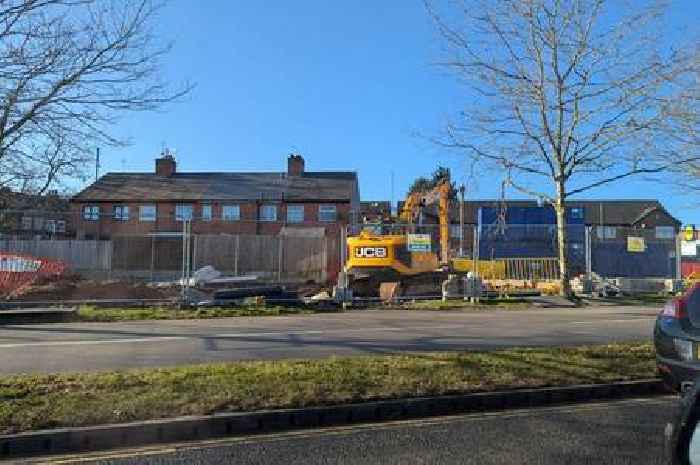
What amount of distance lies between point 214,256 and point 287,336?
25332mm

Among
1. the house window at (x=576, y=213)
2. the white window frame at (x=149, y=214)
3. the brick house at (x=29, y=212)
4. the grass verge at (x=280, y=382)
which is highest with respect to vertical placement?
the white window frame at (x=149, y=214)

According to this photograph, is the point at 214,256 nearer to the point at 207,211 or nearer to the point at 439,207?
the point at 439,207

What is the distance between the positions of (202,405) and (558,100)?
42.4 feet

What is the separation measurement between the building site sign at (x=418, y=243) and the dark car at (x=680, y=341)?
1626cm

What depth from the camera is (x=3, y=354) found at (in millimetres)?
11359

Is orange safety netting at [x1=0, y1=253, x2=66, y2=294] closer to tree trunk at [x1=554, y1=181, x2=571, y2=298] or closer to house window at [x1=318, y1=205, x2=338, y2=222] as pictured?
tree trunk at [x1=554, y1=181, x2=571, y2=298]

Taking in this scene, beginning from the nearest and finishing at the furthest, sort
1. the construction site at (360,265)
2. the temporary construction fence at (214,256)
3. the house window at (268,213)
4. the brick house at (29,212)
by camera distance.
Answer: the brick house at (29,212), the construction site at (360,265), the temporary construction fence at (214,256), the house window at (268,213)

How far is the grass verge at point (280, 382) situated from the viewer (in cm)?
731

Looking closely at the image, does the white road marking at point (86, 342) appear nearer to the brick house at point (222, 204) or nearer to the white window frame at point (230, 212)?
the brick house at point (222, 204)

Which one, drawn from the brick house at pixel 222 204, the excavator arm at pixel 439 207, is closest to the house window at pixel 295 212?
the brick house at pixel 222 204

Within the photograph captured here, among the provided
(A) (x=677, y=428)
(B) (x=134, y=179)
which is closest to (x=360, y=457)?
(A) (x=677, y=428)

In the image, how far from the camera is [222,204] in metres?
63.6

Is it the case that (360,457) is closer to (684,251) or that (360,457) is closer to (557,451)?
(557,451)

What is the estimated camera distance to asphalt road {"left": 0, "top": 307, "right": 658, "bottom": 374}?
36.0 feet
